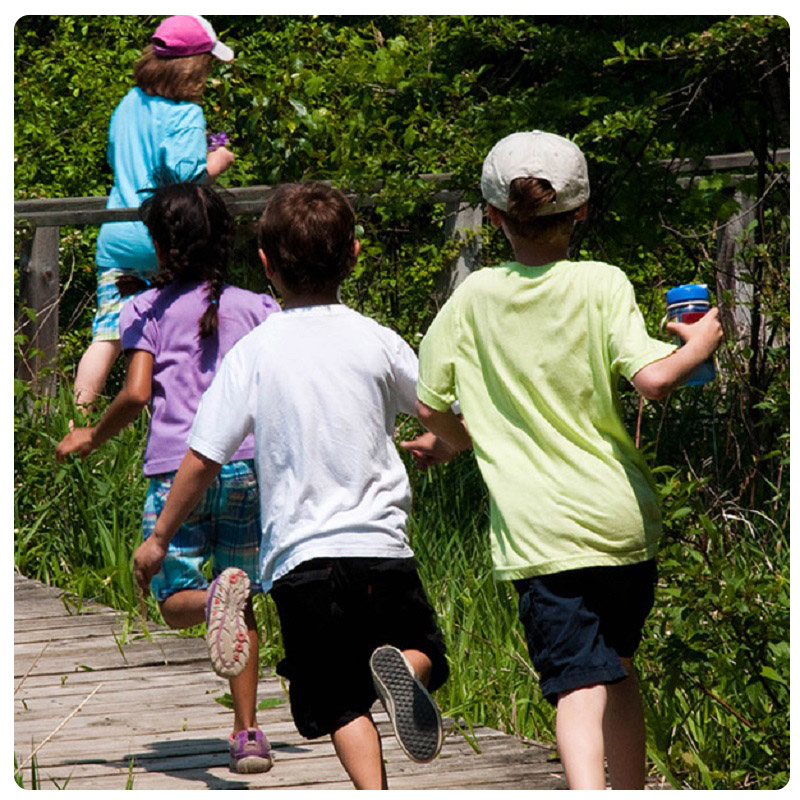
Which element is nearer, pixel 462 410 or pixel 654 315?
pixel 462 410

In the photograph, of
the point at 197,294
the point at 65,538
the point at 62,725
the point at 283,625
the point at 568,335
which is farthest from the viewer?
the point at 65,538

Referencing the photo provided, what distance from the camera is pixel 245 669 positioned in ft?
13.7

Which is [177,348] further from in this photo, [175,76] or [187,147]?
[175,76]

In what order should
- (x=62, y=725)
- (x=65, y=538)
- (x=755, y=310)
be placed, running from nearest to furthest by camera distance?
(x=62, y=725)
(x=755, y=310)
(x=65, y=538)

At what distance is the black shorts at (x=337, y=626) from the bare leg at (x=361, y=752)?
0.08ft

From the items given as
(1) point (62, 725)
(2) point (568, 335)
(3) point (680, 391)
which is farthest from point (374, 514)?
(3) point (680, 391)

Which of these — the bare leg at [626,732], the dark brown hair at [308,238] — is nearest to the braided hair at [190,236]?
the dark brown hair at [308,238]

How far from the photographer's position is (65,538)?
6.68 metres

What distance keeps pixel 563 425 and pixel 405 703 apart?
71cm

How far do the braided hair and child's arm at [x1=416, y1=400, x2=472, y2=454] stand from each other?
3.33ft

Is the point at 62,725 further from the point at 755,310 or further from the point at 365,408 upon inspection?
the point at 755,310

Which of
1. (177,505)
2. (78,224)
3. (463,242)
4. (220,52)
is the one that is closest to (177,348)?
(177,505)

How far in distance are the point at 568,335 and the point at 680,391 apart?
3392 millimetres

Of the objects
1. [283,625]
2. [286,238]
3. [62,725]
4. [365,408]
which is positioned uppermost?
[286,238]
